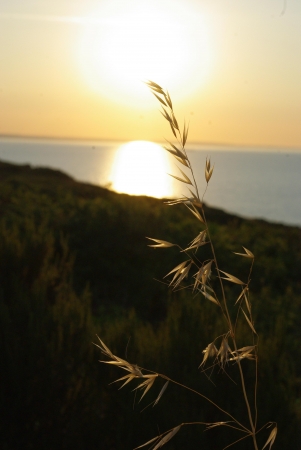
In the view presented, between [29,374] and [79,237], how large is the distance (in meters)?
6.09

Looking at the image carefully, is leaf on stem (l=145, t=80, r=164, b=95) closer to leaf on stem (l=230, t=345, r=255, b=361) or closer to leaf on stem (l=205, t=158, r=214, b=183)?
leaf on stem (l=205, t=158, r=214, b=183)

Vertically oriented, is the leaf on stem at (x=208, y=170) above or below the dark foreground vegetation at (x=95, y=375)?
above

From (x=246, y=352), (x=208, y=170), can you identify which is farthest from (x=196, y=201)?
(x=246, y=352)

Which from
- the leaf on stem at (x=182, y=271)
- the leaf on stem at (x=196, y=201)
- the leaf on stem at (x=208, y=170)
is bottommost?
the leaf on stem at (x=182, y=271)

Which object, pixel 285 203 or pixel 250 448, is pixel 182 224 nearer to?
pixel 250 448

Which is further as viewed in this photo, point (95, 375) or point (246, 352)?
point (95, 375)

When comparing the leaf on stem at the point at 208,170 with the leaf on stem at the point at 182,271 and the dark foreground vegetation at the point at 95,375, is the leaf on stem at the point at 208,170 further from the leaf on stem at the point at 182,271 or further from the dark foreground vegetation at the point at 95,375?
the dark foreground vegetation at the point at 95,375

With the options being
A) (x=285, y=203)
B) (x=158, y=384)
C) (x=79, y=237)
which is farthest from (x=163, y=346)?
(x=285, y=203)

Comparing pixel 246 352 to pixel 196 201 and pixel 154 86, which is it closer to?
pixel 196 201

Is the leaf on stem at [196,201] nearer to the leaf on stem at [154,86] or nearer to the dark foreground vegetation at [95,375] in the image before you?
the leaf on stem at [154,86]

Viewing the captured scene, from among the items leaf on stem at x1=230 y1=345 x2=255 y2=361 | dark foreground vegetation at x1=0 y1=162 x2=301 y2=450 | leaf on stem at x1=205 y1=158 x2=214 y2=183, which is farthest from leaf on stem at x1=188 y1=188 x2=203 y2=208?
dark foreground vegetation at x1=0 y1=162 x2=301 y2=450

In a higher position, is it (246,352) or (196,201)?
(196,201)

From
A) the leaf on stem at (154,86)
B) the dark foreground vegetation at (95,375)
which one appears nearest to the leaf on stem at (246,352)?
the leaf on stem at (154,86)

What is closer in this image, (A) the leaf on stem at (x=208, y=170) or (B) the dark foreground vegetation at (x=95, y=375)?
(A) the leaf on stem at (x=208, y=170)
